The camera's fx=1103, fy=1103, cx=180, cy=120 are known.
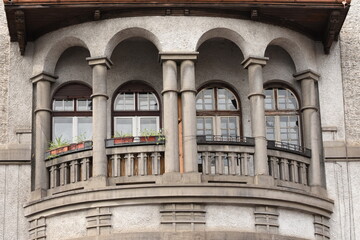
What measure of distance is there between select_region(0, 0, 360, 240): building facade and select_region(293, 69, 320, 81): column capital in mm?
39

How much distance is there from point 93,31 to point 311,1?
17.2ft

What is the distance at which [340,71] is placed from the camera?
28.0 metres

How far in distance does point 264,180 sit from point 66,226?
470 cm

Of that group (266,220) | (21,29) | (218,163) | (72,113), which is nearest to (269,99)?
(218,163)

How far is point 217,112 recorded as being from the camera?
90.5ft

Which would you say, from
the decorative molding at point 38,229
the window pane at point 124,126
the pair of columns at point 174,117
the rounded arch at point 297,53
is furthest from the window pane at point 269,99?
the decorative molding at point 38,229

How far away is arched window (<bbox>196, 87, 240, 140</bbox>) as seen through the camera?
27422 millimetres

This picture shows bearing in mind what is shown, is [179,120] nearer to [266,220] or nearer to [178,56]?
[178,56]

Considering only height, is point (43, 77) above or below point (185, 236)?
above

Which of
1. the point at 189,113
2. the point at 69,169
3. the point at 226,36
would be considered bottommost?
the point at 69,169

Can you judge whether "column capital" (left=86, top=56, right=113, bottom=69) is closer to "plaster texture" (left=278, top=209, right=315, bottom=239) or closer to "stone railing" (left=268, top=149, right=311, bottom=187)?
"stone railing" (left=268, top=149, right=311, bottom=187)

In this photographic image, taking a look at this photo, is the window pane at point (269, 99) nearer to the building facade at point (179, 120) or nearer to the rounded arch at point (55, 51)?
the building facade at point (179, 120)

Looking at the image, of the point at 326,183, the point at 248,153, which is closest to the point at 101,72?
the point at 248,153

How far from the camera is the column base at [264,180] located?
25.5 m
